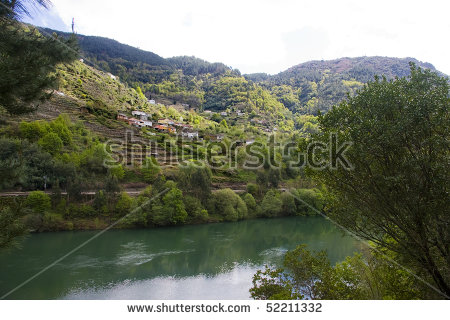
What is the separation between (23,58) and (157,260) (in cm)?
1362

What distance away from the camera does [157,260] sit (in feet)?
51.4

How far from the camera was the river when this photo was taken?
11781 mm

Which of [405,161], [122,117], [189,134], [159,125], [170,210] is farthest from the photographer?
[159,125]

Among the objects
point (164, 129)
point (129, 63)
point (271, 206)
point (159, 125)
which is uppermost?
point (129, 63)

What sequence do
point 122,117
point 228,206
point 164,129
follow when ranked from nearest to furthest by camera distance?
point 228,206 < point 122,117 < point 164,129

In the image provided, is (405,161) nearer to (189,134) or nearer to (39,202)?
(39,202)

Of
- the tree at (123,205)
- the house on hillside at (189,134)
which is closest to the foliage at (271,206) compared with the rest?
the tree at (123,205)

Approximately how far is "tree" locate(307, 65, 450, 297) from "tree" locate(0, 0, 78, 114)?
4678mm

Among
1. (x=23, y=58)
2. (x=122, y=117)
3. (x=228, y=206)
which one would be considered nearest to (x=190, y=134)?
(x=122, y=117)

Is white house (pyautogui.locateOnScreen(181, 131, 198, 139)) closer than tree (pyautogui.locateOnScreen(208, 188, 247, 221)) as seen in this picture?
No

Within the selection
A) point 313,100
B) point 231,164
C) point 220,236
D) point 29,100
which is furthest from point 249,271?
point 313,100

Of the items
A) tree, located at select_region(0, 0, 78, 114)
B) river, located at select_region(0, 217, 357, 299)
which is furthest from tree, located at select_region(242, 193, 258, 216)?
tree, located at select_region(0, 0, 78, 114)

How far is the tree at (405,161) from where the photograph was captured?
4172 mm

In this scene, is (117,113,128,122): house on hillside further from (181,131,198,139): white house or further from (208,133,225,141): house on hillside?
(208,133,225,141): house on hillside
